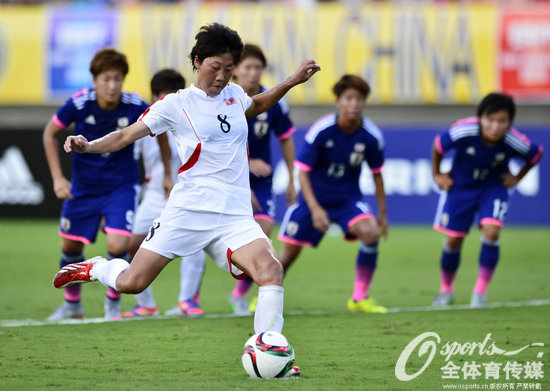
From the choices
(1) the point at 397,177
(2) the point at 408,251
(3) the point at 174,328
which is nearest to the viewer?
(3) the point at 174,328

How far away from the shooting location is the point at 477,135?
933 centimetres

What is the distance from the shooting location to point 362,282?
9.10 m

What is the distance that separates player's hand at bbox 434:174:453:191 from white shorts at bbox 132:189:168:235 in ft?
8.73

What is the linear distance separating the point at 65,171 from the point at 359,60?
591 cm

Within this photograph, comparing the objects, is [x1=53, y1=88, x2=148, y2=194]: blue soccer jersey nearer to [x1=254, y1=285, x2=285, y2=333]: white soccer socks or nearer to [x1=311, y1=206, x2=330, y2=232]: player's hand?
[x1=311, y1=206, x2=330, y2=232]: player's hand

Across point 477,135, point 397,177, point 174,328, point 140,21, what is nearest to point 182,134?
point 174,328

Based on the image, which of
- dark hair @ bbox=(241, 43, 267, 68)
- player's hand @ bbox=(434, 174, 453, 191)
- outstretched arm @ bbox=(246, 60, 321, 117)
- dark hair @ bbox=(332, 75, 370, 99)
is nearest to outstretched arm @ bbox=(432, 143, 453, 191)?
player's hand @ bbox=(434, 174, 453, 191)

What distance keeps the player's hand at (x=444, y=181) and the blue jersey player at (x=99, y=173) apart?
3.01 meters

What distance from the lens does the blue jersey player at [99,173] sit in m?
8.10

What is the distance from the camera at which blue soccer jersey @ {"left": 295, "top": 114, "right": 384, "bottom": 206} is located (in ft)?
29.8

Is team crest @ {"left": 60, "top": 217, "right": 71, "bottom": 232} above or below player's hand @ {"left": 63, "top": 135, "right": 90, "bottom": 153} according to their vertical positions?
below

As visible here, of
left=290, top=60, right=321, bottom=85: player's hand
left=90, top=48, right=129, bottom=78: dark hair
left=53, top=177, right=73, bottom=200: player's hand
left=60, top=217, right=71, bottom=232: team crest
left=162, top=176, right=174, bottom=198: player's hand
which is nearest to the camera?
left=290, top=60, right=321, bottom=85: player's hand

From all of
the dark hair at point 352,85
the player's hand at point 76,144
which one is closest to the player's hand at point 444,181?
the dark hair at point 352,85

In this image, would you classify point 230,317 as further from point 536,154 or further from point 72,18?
point 72,18
